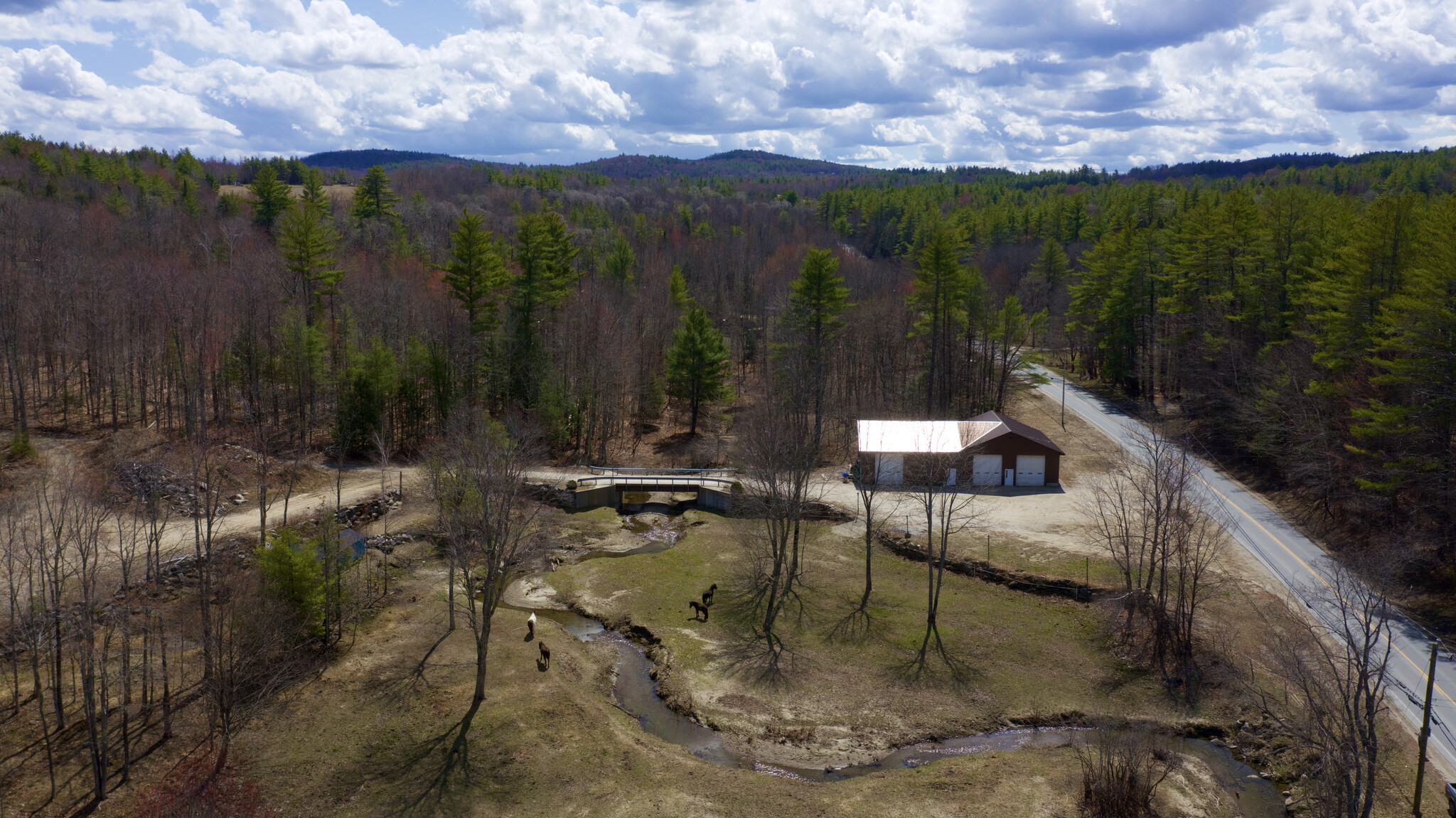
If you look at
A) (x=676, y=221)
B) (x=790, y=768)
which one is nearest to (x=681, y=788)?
(x=790, y=768)

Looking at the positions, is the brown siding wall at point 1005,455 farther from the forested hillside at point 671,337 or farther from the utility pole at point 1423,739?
the utility pole at point 1423,739

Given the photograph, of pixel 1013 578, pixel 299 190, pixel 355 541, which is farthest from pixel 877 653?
pixel 299 190

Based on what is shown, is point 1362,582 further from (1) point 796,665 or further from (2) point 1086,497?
(2) point 1086,497

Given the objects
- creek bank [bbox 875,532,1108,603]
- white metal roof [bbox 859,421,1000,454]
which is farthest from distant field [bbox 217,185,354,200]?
creek bank [bbox 875,532,1108,603]

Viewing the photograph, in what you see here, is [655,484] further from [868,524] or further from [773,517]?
[868,524]

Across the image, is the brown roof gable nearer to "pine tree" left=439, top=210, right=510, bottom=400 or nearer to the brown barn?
the brown barn

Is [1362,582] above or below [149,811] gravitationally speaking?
above

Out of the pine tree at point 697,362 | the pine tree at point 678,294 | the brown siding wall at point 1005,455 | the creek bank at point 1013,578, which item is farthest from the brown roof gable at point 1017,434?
the pine tree at point 678,294
